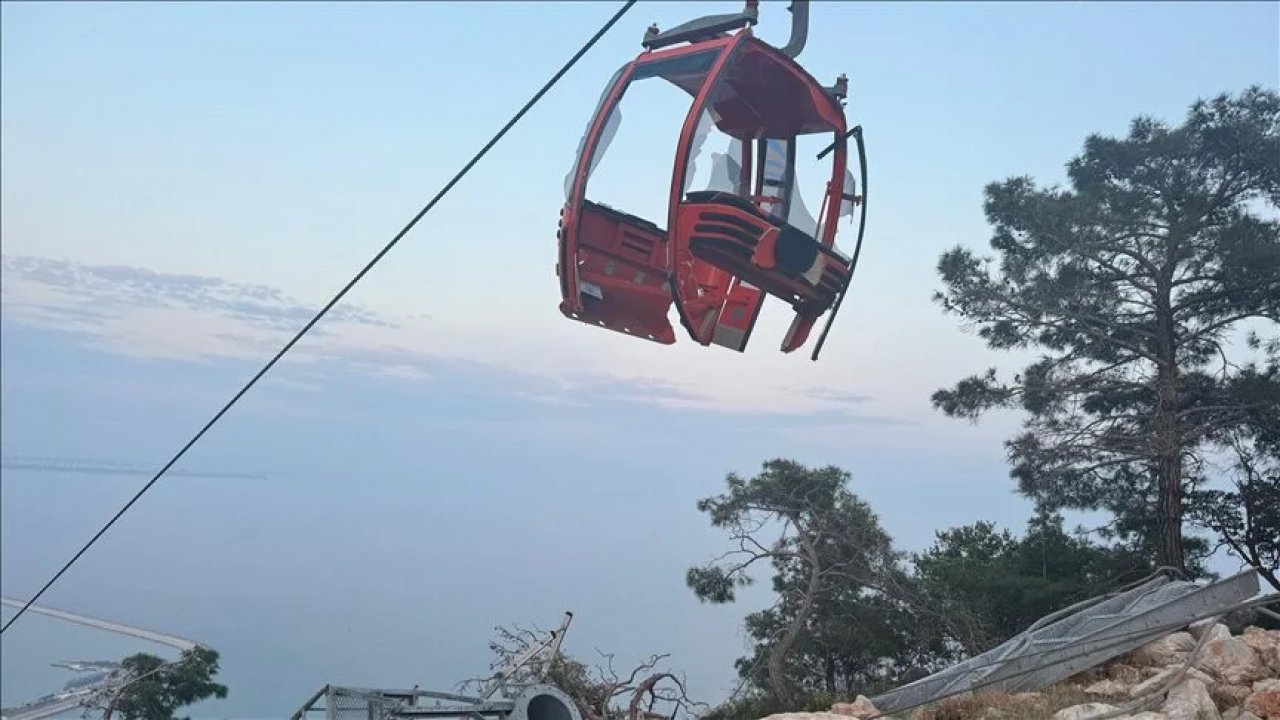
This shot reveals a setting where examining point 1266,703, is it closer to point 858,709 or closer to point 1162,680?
point 1162,680

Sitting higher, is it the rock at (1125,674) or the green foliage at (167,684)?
the green foliage at (167,684)

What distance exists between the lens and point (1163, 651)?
332 inches

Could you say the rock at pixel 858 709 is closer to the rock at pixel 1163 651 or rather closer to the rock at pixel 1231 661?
the rock at pixel 1163 651

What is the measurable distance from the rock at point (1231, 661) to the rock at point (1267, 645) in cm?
6

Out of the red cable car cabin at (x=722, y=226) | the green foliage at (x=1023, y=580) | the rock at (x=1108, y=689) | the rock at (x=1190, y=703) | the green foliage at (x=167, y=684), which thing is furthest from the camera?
the green foliage at (x=1023, y=580)

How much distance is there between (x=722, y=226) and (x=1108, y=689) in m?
4.27

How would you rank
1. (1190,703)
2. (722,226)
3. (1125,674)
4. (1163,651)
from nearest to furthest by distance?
(1190,703) < (1125,674) < (1163,651) < (722,226)

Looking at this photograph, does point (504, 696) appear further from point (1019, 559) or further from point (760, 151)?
point (1019, 559)

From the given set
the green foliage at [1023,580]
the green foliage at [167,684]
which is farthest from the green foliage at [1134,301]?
the green foliage at [167,684]

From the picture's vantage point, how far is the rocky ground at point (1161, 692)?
6.60m

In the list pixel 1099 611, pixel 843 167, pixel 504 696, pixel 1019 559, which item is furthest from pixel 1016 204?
pixel 504 696

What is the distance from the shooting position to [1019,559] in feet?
46.7

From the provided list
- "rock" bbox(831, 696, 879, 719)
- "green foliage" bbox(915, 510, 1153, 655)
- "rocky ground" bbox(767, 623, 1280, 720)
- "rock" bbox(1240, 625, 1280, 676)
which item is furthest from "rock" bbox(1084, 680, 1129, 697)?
"green foliage" bbox(915, 510, 1153, 655)

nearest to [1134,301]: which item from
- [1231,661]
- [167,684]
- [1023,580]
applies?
[1023,580]
